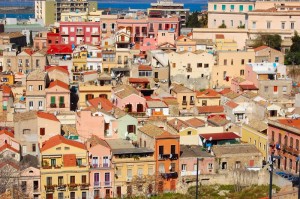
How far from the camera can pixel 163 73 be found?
1903 inches

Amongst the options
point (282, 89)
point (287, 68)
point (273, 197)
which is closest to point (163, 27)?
point (287, 68)

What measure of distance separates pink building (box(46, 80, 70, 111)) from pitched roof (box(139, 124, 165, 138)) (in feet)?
22.7

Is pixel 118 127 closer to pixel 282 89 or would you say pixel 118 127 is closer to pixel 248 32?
pixel 282 89

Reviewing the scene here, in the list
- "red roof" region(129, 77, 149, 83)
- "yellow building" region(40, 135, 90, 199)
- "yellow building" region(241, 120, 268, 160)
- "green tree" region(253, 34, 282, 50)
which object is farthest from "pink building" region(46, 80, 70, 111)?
"green tree" region(253, 34, 282, 50)

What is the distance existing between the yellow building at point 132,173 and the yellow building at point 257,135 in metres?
6.64

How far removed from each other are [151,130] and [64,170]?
533cm

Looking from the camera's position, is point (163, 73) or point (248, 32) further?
point (248, 32)

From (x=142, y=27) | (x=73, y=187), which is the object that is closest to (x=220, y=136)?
(x=73, y=187)

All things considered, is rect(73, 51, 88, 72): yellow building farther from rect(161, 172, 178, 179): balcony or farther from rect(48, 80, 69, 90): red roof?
rect(161, 172, 178, 179): balcony

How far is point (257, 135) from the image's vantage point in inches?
1508

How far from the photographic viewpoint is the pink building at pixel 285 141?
116 feet

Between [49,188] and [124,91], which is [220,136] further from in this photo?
[49,188]

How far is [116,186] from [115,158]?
135 centimetres

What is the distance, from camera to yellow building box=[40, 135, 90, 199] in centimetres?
3334
